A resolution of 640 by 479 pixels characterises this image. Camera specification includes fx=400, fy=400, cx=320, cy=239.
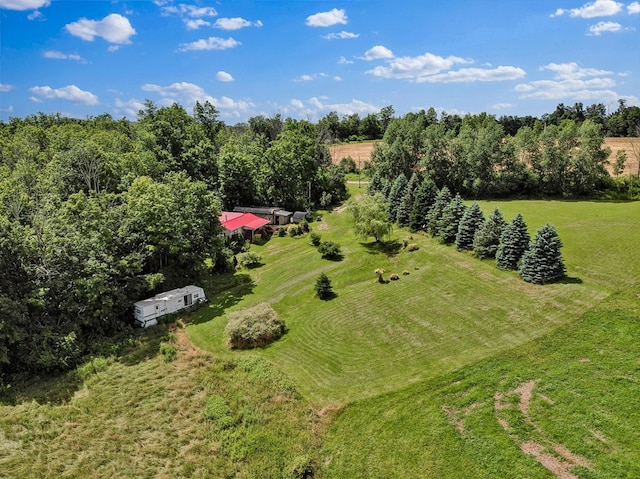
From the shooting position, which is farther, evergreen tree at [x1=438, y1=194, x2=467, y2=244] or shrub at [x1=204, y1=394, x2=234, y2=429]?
evergreen tree at [x1=438, y1=194, x2=467, y2=244]

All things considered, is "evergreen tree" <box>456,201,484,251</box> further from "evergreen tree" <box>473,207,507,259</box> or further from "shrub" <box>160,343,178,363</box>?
"shrub" <box>160,343,178,363</box>

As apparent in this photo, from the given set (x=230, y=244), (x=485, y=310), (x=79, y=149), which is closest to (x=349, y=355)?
(x=485, y=310)

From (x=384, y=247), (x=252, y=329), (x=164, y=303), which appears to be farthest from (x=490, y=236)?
(x=164, y=303)

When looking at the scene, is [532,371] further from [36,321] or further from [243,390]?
[36,321]

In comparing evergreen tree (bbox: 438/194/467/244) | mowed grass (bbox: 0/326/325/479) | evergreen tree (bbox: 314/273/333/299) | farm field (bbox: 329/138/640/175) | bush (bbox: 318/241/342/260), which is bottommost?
mowed grass (bbox: 0/326/325/479)

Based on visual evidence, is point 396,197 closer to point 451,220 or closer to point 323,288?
point 451,220

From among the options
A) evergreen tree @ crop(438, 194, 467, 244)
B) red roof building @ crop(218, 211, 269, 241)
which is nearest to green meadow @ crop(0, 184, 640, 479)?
evergreen tree @ crop(438, 194, 467, 244)
